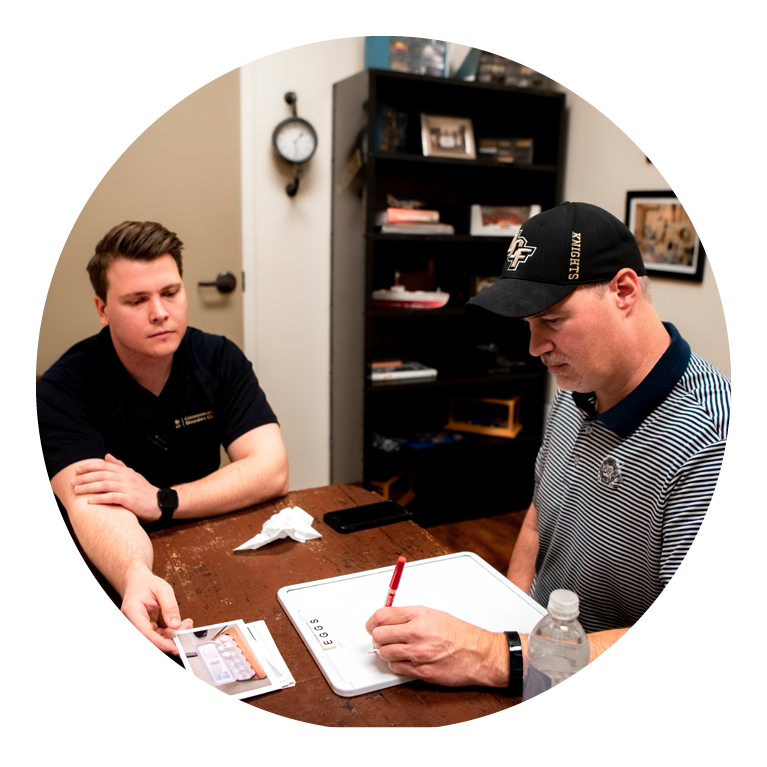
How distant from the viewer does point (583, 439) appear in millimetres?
1318

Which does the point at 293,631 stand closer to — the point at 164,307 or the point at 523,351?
the point at 164,307

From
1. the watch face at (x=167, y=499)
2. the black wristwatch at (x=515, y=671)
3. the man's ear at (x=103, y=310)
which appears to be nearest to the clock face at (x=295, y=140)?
the man's ear at (x=103, y=310)

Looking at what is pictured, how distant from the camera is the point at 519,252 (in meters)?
1.21

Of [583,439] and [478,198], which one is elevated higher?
[478,198]

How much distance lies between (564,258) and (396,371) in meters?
2.07

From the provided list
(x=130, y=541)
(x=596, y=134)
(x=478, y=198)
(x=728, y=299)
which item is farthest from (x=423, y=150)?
(x=728, y=299)

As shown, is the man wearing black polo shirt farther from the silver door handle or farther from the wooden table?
the silver door handle

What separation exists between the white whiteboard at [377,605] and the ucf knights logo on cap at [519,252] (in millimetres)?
552

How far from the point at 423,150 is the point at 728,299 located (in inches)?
102

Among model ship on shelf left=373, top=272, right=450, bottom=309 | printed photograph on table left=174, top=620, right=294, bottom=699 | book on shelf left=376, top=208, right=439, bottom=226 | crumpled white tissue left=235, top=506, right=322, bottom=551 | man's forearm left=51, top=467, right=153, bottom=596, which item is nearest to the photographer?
printed photograph on table left=174, top=620, right=294, bottom=699

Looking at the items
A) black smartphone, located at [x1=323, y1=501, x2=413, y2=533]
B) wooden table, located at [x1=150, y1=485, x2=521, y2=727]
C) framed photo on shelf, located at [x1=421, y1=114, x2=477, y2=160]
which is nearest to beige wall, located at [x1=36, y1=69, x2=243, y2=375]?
framed photo on shelf, located at [x1=421, y1=114, x2=477, y2=160]

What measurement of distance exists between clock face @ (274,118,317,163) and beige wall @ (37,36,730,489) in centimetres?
6

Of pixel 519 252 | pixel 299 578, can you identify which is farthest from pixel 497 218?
pixel 299 578

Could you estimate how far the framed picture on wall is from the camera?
267 centimetres
